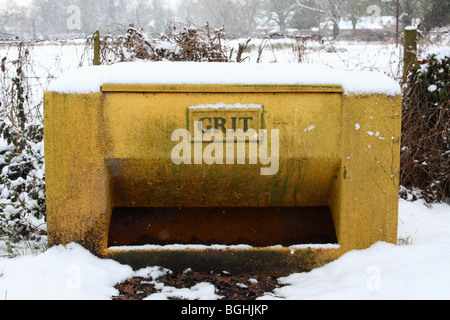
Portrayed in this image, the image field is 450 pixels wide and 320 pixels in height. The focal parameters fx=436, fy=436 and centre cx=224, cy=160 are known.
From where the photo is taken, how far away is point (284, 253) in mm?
2785

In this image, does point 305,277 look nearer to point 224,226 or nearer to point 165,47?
point 224,226

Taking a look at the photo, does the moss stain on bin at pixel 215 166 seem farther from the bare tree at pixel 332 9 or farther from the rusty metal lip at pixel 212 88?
the bare tree at pixel 332 9

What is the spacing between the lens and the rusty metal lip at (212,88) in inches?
104

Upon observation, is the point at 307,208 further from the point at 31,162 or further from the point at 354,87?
the point at 31,162

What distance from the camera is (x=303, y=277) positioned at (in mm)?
2709

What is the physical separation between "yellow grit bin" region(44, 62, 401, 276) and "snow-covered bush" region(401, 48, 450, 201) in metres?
1.95

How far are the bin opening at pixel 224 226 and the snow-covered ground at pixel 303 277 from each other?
28 cm

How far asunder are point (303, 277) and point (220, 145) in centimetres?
97

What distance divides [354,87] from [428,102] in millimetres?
2203

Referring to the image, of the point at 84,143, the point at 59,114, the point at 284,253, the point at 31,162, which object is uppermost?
the point at 59,114

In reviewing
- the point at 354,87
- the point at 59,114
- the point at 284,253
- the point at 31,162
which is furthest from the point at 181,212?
the point at 31,162

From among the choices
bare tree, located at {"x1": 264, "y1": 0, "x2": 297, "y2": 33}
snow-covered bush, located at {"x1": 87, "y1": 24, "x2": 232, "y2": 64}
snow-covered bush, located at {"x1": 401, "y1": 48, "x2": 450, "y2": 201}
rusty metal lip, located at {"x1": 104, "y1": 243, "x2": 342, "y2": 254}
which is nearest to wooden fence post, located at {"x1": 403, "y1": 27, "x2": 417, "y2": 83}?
snow-covered bush, located at {"x1": 401, "y1": 48, "x2": 450, "y2": 201}

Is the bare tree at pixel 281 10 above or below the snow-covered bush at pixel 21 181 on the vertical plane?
above

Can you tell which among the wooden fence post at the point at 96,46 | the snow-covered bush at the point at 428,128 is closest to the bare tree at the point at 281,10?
the wooden fence post at the point at 96,46
